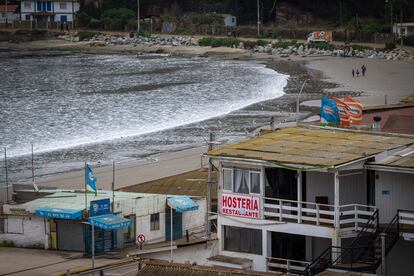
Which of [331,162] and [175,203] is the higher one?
[331,162]

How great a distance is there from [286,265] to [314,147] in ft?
6.88

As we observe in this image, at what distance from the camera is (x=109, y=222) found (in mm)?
26375

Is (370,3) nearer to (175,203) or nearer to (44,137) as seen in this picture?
(44,137)

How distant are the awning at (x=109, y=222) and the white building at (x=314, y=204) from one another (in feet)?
20.1

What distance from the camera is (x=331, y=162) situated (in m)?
18.9

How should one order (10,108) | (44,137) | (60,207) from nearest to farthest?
1. (60,207)
2. (44,137)
3. (10,108)

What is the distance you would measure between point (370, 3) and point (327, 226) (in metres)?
116

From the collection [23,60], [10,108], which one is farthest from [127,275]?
[23,60]

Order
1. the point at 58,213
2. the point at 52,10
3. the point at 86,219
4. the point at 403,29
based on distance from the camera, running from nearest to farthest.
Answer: the point at 86,219
the point at 58,213
the point at 403,29
the point at 52,10

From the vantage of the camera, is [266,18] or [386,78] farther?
[266,18]

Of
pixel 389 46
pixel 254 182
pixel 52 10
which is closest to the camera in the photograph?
pixel 254 182

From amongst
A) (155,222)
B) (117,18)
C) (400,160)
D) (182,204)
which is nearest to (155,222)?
(155,222)

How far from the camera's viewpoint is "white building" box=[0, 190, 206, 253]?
89.0ft

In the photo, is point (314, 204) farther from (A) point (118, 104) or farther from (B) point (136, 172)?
(A) point (118, 104)
